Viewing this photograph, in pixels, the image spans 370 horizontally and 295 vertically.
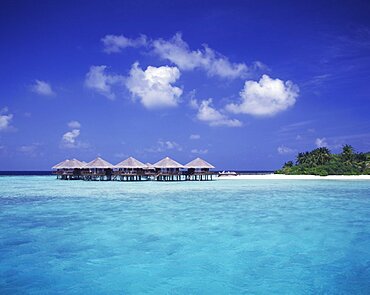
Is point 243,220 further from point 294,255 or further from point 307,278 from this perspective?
point 307,278

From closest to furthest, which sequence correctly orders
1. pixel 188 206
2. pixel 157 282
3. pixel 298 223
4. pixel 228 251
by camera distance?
pixel 157 282 < pixel 228 251 < pixel 298 223 < pixel 188 206

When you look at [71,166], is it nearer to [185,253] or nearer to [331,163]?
[331,163]

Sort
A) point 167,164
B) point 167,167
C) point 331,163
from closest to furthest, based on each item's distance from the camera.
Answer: point 167,167 → point 167,164 → point 331,163

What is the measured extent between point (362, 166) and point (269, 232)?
4328 centimetres

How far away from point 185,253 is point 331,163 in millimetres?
45406

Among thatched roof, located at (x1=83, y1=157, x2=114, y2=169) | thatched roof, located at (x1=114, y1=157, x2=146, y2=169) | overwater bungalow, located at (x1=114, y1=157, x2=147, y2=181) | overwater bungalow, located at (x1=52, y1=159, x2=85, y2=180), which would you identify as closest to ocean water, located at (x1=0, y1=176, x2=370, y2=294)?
thatched roof, located at (x1=114, y1=157, x2=146, y2=169)

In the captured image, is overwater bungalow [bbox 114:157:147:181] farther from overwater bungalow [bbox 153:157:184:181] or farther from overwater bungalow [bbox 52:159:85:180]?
overwater bungalow [bbox 52:159:85:180]

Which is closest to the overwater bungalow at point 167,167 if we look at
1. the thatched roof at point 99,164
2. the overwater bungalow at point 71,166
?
the thatched roof at point 99,164

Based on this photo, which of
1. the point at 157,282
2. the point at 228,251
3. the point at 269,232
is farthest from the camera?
the point at 269,232

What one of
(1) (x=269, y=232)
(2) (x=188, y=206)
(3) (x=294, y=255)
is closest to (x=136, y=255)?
(3) (x=294, y=255)

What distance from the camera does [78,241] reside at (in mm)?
9250

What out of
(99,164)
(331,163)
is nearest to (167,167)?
(99,164)

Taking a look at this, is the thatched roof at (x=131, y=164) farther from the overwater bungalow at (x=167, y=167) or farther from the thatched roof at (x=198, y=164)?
the thatched roof at (x=198, y=164)

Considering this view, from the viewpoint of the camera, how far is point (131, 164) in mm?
38719
